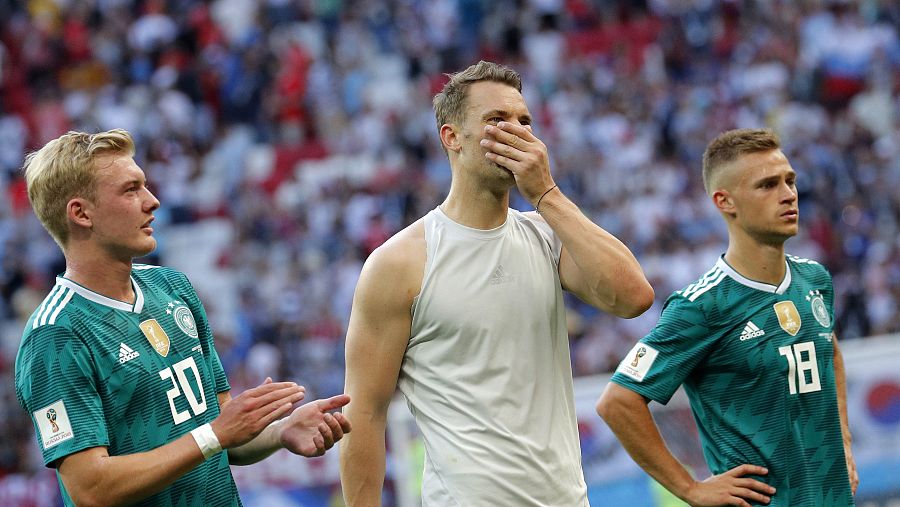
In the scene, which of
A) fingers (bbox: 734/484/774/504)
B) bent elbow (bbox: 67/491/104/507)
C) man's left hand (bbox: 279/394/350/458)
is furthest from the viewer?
fingers (bbox: 734/484/774/504)

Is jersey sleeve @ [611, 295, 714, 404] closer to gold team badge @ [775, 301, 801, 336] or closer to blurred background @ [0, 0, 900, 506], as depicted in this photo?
gold team badge @ [775, 301, 801, 336]

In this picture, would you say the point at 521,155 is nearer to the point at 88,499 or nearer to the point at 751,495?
the point at 751,495

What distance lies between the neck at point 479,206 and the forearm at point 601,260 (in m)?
0.27

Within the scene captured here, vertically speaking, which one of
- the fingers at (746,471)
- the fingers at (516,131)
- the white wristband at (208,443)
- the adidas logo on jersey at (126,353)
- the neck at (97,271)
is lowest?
the fingers at (746,471)

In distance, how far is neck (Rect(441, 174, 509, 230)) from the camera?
447 cm

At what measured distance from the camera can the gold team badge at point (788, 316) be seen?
16.5 feet

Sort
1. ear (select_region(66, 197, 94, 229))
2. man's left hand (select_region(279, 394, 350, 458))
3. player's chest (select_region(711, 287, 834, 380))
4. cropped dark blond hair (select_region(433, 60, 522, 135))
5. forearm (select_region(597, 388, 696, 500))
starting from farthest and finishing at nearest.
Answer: forearm (select_region(597, 388, 696, 500)) < player's chest (select_region(711, 287, 834, 380)) < cropped dark blond hair (select_region(433, 60, 522, 135)) < ear (select_region(66, 197, 94, 229)) < man's left hand (select_region(279, 394, 350, 458))

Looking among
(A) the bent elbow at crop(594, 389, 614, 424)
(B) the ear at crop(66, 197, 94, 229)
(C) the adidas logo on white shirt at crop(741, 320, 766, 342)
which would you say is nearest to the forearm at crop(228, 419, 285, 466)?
(B) the ear at crop(66, 197, 94, 229)

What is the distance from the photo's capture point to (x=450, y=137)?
179 inches

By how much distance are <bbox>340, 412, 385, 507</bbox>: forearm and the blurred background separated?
5559mm

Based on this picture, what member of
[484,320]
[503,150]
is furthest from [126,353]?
[503,150]

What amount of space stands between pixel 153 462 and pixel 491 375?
1.18 metres

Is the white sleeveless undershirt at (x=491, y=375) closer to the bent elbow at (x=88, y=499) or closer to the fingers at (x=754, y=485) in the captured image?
the fingers at (x=754, y=485)

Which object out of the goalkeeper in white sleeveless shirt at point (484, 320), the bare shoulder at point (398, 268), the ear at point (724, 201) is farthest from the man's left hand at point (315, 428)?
Result: the ear at point (724, 201)
